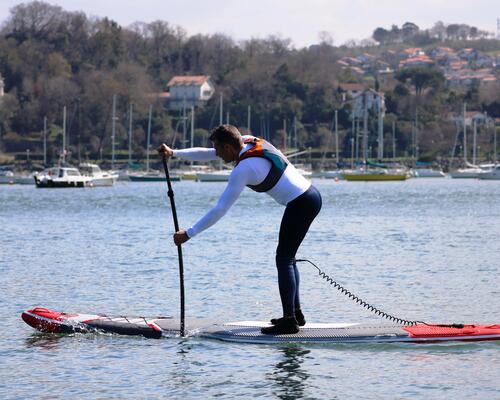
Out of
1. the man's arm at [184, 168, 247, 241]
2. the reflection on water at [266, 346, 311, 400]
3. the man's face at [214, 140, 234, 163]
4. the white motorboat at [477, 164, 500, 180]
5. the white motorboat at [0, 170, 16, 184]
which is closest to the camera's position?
the reflection on water at [266, 346, 311, 400]

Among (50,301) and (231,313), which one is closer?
(231,313)

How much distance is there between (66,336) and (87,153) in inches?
5404

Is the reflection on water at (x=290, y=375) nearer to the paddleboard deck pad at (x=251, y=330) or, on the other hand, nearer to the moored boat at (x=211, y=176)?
the paddleboard deck pad at (x=251, y=330)

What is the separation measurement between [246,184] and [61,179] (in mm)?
91277

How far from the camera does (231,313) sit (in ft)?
62.3

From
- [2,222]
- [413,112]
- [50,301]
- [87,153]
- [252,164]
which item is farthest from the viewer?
[413,112]

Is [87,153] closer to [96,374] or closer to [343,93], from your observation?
[343,93]

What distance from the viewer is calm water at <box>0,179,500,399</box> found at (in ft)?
44.5

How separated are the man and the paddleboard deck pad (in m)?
0.78

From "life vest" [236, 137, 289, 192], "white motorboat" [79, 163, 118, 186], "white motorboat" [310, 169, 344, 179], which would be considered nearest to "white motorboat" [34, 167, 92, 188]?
"white motorboat" [79, 163, 118, 186]

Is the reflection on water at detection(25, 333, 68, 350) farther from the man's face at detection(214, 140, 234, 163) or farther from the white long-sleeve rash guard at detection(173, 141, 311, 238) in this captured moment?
the man's face at detection(214, 140, 234, 163)

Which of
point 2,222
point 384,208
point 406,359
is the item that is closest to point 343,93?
point 384,208

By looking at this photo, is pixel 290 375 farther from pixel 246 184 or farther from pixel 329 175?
pixel 329 175

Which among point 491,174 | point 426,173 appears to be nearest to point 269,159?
point 491,174
